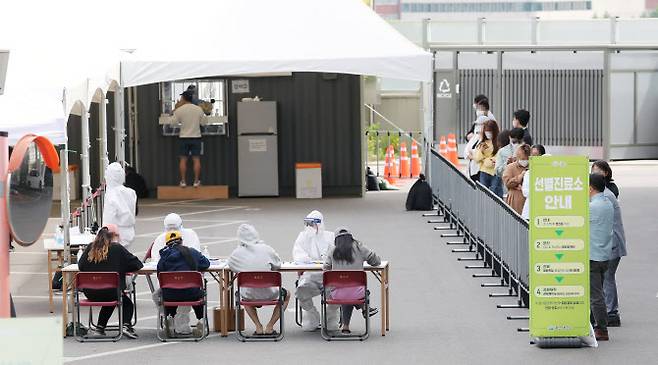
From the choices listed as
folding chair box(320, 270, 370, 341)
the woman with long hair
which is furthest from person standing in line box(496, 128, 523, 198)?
folding chair box(320, 270, 370, 341)

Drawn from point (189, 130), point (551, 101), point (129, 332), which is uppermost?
point (551, 101)

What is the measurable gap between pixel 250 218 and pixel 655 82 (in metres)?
15.7

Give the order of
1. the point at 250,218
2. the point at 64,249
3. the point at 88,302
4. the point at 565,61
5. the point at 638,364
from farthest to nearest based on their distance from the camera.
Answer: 1. the point at 565,61
2. the point at 250,218
3. the point at 64,249
4. the point at 88,302
5. the point at 638,364

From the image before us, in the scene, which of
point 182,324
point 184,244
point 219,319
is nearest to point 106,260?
point 182,324

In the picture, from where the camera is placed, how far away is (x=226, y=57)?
23.9m

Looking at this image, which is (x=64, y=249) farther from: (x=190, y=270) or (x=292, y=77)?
(x=292, y=77)

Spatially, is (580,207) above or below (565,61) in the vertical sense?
below

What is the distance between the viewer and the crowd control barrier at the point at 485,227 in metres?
16.1

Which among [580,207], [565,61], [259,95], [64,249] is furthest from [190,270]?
[565,61]

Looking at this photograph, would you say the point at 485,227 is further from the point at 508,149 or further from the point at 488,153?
the point at 488,153

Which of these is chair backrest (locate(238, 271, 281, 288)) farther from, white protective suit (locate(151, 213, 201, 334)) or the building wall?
the building wall

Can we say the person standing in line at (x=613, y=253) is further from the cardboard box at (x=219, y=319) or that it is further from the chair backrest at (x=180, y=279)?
the chair backrest at (x=180, y=279)

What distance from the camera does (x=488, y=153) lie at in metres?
21.3

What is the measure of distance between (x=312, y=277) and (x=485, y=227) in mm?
4544
